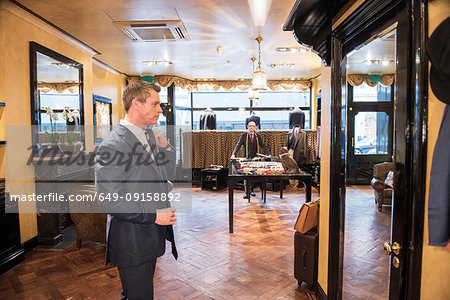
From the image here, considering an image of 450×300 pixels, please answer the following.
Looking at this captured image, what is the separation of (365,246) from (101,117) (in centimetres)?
658

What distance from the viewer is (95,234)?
3.61m

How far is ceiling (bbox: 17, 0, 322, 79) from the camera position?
3.65 metres

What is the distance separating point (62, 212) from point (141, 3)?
3.20 metres

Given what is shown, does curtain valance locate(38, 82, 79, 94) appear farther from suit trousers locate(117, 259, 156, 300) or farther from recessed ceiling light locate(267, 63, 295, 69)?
recessed ceiling light locate(267, 63, 295, 69)

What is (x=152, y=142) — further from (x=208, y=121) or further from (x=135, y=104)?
(x=208, y=121)

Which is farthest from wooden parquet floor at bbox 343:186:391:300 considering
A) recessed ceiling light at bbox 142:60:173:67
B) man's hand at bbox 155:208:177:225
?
recessed ceiling light at bbox 142:60:173:67

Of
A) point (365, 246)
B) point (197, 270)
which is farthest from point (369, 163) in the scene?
point (197, 270)

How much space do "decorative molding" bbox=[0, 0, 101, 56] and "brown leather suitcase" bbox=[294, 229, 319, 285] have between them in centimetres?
429

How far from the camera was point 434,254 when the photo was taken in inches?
43.0

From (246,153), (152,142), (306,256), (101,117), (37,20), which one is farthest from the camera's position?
(101,117)

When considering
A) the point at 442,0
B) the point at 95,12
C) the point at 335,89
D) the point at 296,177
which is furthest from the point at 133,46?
the point at 442,0

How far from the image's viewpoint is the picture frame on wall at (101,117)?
6590 mm

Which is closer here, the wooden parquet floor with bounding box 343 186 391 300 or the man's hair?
the wooden parquet floor with bounding box 343 186 391 300

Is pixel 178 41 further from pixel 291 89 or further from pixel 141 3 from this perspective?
pixel 291 89
